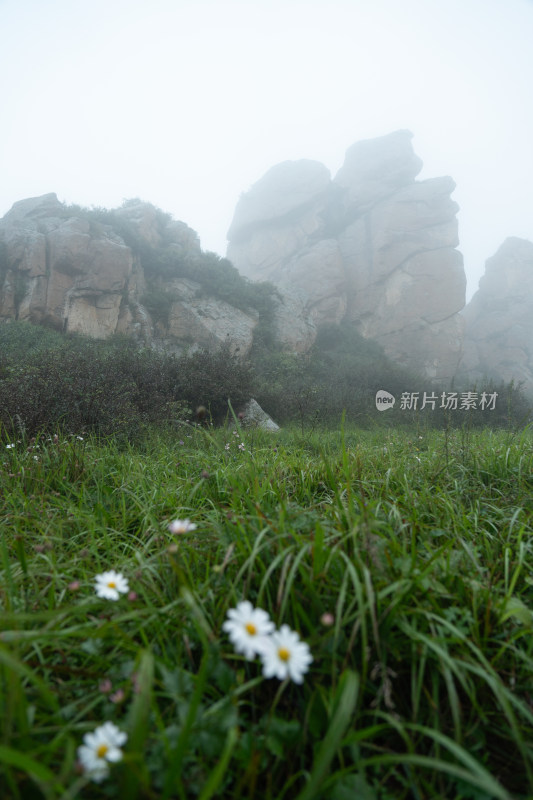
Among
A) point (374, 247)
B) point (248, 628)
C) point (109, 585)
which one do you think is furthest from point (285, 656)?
point (374, 247)

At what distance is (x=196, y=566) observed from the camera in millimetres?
1447

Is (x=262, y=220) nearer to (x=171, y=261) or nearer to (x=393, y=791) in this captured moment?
(x=171, y=261)

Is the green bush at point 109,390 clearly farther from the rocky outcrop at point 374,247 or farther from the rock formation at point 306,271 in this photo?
the rocky outcrop at point 374,247

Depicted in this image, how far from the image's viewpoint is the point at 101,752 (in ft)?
2.26

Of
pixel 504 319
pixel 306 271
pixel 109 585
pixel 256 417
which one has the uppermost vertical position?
pixel 306 271

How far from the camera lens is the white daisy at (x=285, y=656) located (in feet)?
2.25

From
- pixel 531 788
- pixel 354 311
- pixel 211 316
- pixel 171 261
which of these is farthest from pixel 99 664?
pixel 354 311

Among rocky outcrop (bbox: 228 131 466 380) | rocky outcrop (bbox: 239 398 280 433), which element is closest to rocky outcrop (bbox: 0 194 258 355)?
rocky outcrop (bbox: 239 398 280 433)

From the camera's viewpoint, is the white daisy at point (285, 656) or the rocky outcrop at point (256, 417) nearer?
the white daisy at point (285, 656)

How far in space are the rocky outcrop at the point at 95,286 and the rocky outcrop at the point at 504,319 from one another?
27.3 meters

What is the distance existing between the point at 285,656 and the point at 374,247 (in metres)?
41.1

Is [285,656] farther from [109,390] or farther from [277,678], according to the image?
[109,390]

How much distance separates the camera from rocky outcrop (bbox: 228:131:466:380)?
113ft
